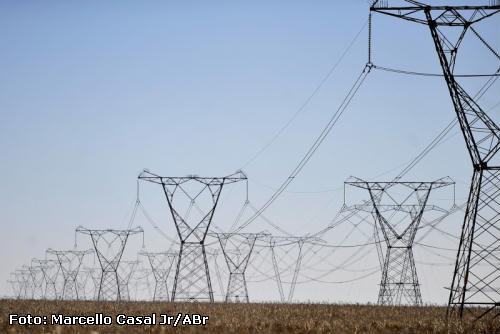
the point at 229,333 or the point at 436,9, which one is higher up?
the point at 436,9

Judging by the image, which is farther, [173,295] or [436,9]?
[173,295]

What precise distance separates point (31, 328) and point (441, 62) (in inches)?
705

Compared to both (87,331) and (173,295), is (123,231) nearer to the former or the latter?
(173,295)

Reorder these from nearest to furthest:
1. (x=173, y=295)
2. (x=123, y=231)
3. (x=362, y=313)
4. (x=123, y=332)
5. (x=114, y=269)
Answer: (x=123, y=332) → (x=362, y=313) → (x=173, y=295) → (x=123, y=231) → (x=114, y=269)

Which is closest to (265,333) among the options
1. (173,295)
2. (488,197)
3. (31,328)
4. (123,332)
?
(123,332)

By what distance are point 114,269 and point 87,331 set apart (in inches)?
2655

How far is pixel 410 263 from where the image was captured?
68.1m

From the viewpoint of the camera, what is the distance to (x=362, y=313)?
42.2 meters

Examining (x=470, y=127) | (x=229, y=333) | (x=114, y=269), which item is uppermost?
(x=114, y=269)

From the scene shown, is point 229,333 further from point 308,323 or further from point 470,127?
point 470,127

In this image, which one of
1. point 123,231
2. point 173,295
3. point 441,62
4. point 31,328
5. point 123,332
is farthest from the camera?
point 123,231

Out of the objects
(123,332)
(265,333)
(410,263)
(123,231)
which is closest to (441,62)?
(265,333)

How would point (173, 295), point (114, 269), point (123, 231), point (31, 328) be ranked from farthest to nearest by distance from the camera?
point (114, 269) → point (123, 231) → point (173, 295) → point (31, 328)

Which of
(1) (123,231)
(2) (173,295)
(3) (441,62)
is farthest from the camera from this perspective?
(1) (123,231)
